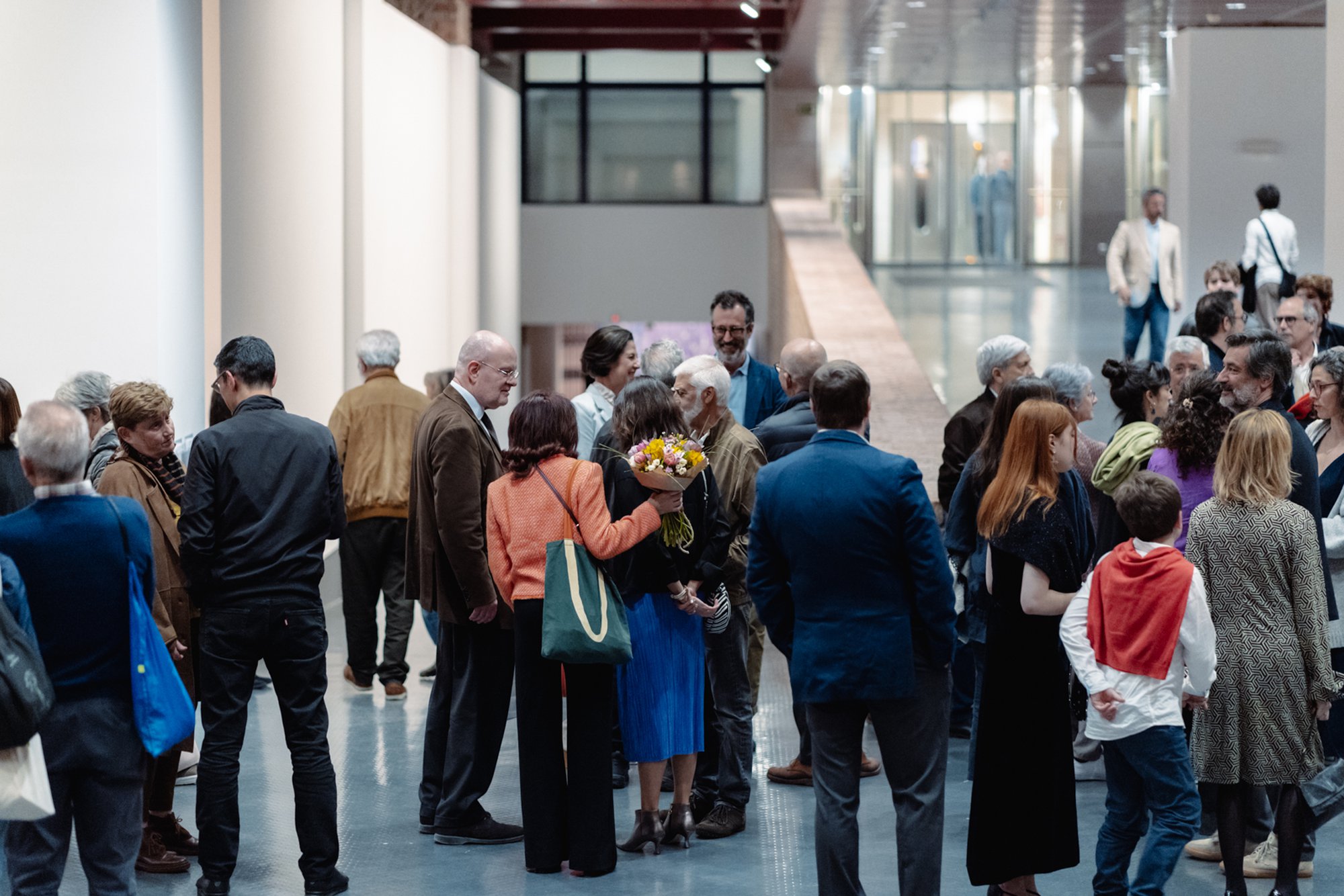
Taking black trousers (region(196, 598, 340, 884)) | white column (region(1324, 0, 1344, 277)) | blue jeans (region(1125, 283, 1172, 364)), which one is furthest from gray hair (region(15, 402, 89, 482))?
blue jeans (region(1125, 283, 1172, 364))

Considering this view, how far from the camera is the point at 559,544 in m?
4.91

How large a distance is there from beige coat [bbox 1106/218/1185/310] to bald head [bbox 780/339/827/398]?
23.2ft

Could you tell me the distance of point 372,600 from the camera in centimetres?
791

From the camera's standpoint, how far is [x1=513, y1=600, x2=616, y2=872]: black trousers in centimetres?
504

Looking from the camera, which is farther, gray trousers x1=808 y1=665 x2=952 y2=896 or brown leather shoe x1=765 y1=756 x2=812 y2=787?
brown leather shoe x1=765 y1=756 x2=812 y2=787

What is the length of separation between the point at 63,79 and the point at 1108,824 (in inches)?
Answer: 223

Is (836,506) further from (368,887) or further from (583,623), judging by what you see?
(368,887)

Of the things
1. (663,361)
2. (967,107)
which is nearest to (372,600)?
(663,361)

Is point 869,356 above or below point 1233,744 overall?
above

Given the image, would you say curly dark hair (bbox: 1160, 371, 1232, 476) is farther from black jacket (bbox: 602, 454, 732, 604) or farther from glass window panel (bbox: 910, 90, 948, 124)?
glass window panel (bbox: 910, 90, 948, 124)

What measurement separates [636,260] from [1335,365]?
59.0ft

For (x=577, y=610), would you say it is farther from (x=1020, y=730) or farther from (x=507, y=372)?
(x=1020, y=730)

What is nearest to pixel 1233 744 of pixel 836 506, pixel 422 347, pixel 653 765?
pixel 836 506

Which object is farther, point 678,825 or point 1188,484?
point 678,825
